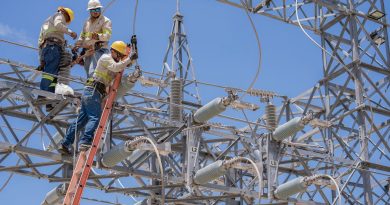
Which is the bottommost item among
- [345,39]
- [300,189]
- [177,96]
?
[300,189]

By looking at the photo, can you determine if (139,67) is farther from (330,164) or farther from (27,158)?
(330,164)

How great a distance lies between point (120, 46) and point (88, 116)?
4.47 ft

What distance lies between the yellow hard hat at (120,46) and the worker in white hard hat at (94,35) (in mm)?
1887

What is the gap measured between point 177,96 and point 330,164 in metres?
3.85

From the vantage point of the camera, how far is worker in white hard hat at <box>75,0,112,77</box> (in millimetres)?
16109

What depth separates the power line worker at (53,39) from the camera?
16094mm

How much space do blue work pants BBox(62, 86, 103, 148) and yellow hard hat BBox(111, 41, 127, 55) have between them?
32.1 inches

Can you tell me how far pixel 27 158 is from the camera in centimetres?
1556

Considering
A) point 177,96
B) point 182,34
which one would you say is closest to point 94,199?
point 177,96

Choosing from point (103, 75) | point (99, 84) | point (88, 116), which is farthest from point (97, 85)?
point (88, 116)

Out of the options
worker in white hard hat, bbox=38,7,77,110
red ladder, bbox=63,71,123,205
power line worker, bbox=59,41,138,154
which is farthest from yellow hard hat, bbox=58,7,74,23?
red ladder, bbox=63,71,123,205

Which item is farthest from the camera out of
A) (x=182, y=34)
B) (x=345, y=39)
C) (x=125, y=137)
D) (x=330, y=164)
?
(x=182, y=34)

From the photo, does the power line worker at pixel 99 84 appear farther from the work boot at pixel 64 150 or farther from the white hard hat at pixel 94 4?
the white hard hat at pixel 94 4

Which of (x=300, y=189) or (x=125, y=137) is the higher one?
(x=125, y=137)
